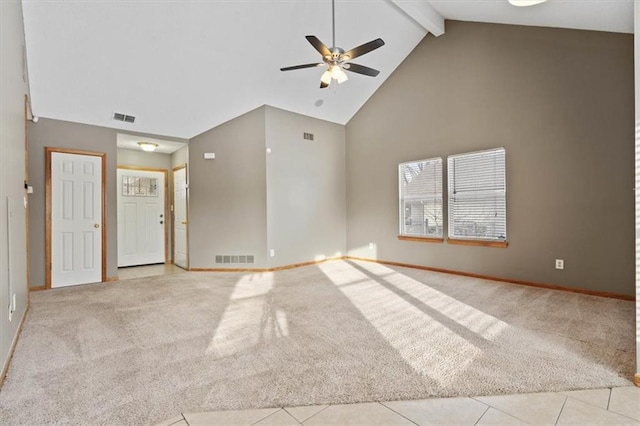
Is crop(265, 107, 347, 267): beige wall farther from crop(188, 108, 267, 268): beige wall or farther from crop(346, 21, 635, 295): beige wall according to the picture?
crop(346, 21, 635, 295): beige wall

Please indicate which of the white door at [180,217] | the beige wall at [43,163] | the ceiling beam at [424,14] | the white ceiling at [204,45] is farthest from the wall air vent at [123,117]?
the ceiling beam at [424,14]

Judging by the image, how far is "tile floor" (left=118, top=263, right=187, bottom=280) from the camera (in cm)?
552

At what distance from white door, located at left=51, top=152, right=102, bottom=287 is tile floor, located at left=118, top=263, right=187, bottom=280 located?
62cm

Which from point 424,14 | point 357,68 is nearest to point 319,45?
point 357,68

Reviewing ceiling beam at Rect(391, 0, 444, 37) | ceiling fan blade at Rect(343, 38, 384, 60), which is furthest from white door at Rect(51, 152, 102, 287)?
ceiling beam at Rect(391, 0, 444, 37)

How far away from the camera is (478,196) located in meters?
4.95

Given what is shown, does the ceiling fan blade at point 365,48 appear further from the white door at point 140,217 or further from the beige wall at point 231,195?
the white door at point 140,217

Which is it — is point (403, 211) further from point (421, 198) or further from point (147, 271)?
point (147, 271)

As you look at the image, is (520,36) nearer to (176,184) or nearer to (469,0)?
(469,0)

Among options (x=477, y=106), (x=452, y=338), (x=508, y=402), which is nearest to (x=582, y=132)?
(x=477, y=106)

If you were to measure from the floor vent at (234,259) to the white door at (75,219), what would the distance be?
5.87 feet

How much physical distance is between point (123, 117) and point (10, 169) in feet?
8.66

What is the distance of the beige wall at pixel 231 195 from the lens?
5.65 metres

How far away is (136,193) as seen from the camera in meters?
6.65
